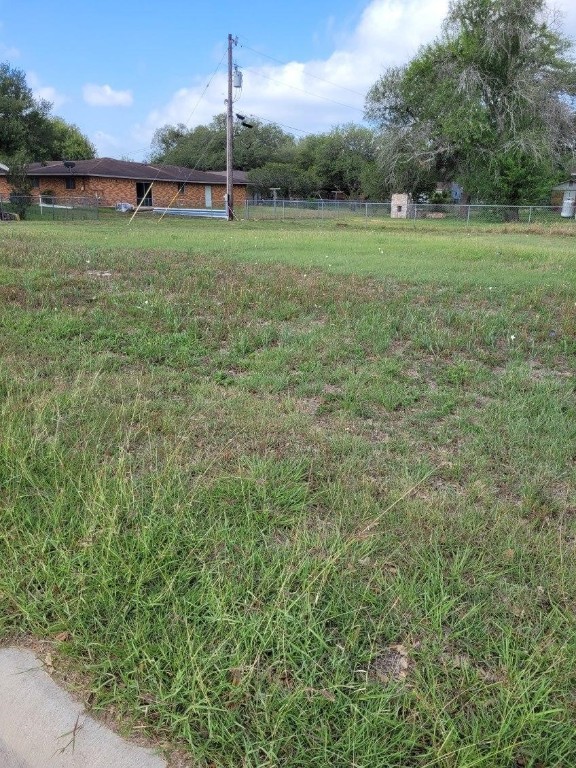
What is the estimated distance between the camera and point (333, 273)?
346 inches

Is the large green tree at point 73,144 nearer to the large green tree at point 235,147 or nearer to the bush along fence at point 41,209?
the large green tree at point 235,147

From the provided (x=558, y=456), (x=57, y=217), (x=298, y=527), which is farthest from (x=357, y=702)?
(x=57, y=217)

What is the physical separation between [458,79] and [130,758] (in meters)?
41.4

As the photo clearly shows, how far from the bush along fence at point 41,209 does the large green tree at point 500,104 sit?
20.6 meters

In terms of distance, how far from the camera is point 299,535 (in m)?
2.75

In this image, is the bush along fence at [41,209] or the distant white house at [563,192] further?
the distant white house at [563,192]

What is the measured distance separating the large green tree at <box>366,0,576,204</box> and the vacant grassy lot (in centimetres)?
3451

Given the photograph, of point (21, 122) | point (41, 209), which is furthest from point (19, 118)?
point (41, 209)

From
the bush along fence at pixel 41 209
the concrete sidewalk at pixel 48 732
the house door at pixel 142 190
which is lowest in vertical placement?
the concrete sidewalk at pixel 48 732

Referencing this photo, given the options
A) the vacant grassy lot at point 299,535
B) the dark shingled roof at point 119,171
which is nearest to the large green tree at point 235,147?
the dark shingled roof at point 119,171

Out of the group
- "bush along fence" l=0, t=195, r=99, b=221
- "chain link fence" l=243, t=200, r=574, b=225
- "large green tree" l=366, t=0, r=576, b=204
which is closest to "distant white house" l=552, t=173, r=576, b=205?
"large green tree" l=366, t=0, r=576, b=204

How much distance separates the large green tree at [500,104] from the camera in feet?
116

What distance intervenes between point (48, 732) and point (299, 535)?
119cm

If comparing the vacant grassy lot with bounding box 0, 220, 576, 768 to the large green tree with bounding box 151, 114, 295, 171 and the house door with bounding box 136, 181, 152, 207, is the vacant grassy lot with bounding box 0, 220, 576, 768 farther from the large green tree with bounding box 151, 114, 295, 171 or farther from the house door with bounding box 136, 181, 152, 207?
the large green tree with bounding box 151, 114, 295, 171
